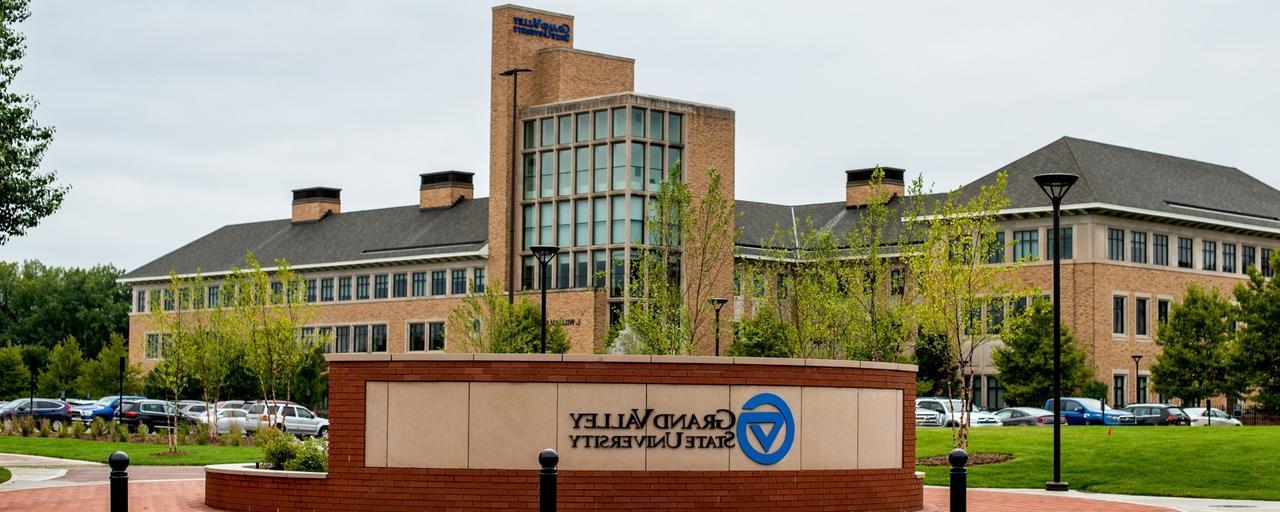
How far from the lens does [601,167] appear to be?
79.4 metres

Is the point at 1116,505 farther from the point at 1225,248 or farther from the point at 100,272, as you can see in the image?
the point at 100,272

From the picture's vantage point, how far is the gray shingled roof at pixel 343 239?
307 feet

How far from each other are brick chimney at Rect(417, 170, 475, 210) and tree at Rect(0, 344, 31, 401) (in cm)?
2427

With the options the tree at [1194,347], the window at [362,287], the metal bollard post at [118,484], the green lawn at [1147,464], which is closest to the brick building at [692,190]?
the tree at [1194,347]

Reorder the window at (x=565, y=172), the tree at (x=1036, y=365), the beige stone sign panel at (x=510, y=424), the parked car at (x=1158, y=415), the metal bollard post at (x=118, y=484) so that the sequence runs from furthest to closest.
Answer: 1. the window at (x=565, y=172)
2. the tree at (x=1036, y=365)
3. the parked car at (x=1158, y=415)
4. the beige stone sign panel at (x=510, y=424)
5. the metal bollard post at (x=118, y=484)

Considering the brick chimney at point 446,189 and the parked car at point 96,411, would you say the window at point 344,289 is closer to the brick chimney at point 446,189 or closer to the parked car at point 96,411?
the brick chimney at point 446,189

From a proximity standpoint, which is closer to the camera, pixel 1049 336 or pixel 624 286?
pixel 1049 336

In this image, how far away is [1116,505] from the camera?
83.6 feet

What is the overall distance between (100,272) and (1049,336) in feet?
270

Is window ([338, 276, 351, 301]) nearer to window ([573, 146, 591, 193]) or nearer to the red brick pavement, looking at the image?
window ([573, 146, 591, 193])

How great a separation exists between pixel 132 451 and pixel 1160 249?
168 ft

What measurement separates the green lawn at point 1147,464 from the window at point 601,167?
136 feet

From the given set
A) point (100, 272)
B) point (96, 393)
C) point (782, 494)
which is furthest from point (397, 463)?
point (100, 272)

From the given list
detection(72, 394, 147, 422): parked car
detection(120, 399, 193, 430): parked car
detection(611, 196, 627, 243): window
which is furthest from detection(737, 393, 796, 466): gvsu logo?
detection(611, 196, 627, 243): window
